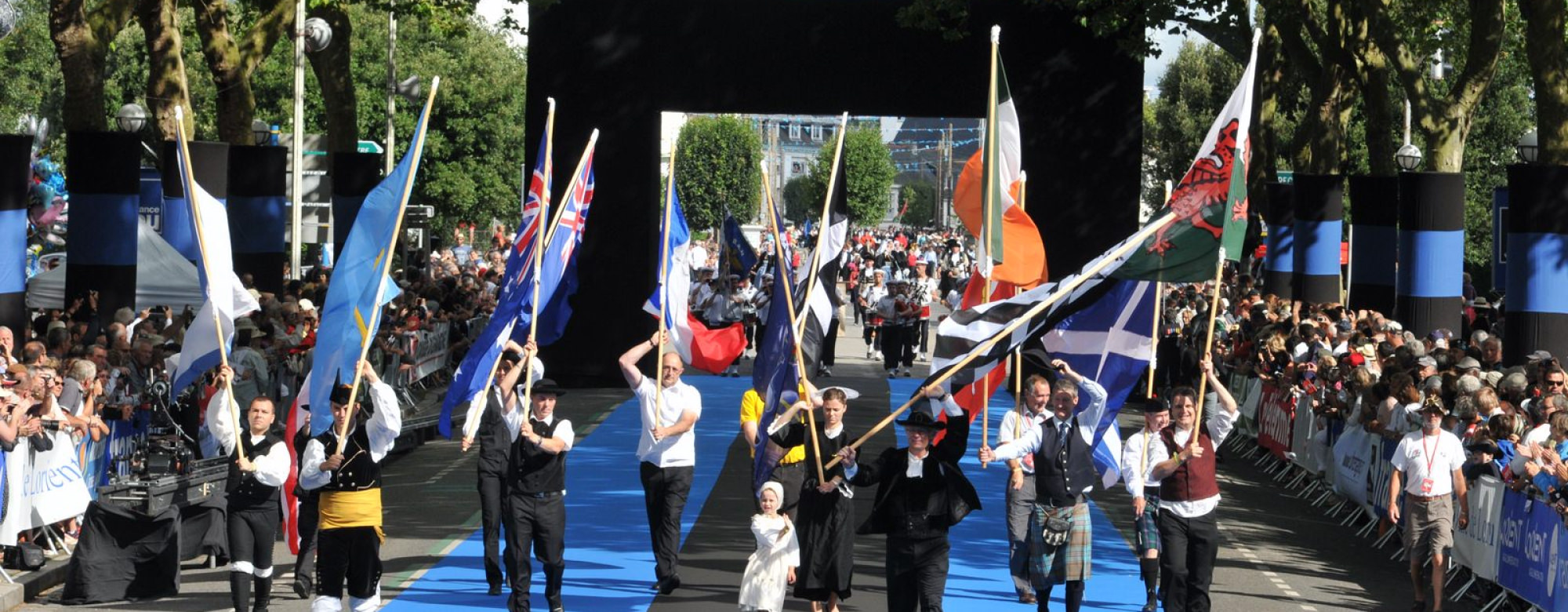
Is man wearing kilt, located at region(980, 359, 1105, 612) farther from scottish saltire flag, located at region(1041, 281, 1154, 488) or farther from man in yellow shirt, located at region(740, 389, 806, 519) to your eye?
man in yellow shirt, located at region(740, 389, 806, 519)

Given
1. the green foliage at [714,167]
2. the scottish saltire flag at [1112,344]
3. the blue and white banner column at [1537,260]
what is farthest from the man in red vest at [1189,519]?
the green foliage at [714,167]

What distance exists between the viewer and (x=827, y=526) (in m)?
11.8

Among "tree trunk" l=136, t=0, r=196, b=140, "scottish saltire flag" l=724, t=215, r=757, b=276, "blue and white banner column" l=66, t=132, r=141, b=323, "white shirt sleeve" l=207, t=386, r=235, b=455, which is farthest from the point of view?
"tree trunk" l=136, t=0, r=196, b=140

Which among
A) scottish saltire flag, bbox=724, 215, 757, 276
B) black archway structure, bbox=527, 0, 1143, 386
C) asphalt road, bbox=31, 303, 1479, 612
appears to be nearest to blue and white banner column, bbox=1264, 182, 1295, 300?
black archway structure, bbox=527, 0, 1143, 386

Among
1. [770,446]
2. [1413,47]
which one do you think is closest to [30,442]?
[770,446]

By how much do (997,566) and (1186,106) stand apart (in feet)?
163

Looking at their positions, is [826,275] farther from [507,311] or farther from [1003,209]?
[507,311]

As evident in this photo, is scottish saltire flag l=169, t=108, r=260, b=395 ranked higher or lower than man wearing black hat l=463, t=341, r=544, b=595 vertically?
higher

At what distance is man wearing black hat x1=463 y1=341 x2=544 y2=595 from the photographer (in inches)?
513

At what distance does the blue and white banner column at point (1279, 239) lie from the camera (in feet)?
117

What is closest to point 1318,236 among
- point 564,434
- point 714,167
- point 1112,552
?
point 1112,552

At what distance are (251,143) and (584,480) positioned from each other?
1019 centimetres

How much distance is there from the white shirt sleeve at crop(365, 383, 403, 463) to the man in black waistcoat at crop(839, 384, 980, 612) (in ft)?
8.65

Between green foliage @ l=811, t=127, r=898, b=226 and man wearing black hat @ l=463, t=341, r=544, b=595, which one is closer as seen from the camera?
man wearing black hat @ l=463, t=341, r=544, b=595
